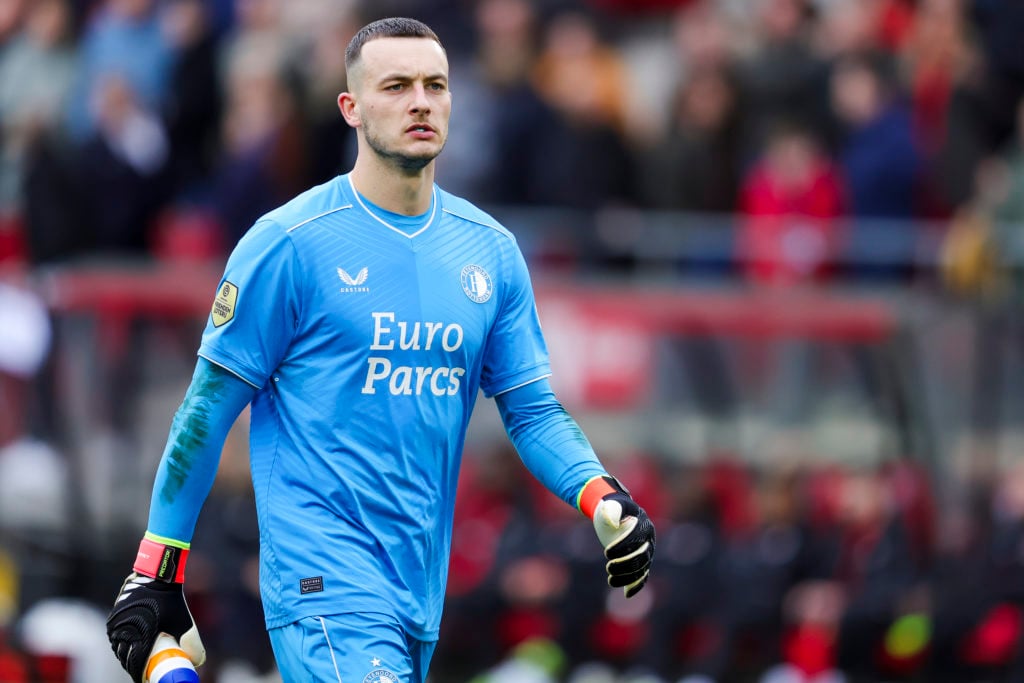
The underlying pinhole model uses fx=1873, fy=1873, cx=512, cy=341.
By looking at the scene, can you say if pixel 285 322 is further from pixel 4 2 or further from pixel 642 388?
pixel 4 2

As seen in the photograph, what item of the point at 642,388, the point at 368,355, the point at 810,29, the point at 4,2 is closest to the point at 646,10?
the point at 810,29

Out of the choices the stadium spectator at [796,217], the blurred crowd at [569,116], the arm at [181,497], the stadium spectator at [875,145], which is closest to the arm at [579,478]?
the arm at [181,497]

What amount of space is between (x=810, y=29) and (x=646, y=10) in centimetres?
206

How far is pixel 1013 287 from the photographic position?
12.4 metres

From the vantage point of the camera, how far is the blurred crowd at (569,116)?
13.2 meters

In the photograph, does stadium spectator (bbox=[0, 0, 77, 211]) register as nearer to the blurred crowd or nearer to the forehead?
the blurred crowd

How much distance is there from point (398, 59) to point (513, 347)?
97 cm

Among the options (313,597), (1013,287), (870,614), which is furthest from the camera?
(1013,287)

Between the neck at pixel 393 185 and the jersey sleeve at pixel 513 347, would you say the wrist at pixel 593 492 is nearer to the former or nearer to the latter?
the jersey sleeve at pixel 513 347

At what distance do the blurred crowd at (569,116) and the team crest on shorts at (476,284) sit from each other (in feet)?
23.5

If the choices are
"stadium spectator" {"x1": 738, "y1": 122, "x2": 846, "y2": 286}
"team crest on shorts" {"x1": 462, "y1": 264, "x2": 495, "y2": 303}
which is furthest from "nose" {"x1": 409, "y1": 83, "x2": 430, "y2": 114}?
"stadium spectator" {"x1": 738, "y1": 122, "x2": 846, "y2": 286}

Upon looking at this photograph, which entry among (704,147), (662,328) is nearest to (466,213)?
(662,328)

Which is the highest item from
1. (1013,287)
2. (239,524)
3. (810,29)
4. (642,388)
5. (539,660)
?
(810,29)

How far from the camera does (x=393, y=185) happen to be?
5.72 metres
